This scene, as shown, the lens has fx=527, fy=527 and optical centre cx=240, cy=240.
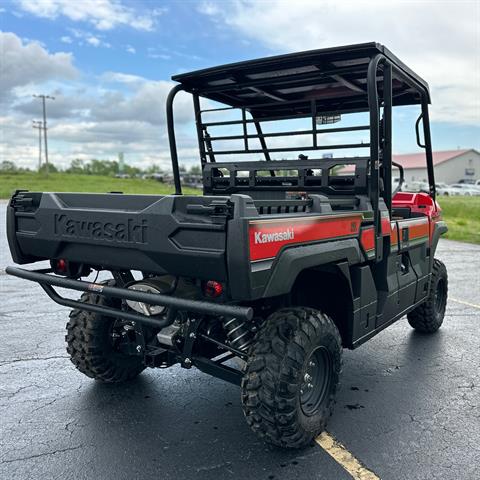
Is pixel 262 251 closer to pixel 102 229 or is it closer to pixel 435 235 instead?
pixel 102 229

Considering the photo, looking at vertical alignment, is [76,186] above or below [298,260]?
above

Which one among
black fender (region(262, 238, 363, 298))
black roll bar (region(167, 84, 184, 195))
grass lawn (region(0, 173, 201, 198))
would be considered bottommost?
black fender (region(262, 238, 363, 298))

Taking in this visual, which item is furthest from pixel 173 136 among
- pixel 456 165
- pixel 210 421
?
pixel 456 165

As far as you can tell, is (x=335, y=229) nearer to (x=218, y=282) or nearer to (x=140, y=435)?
(x=218, y=282)

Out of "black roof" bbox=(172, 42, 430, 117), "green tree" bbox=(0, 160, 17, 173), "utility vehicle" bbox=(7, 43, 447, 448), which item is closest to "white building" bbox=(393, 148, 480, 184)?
"green tree" bbox=(0, 160, 17, 173)

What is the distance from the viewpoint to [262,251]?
2.50 meters

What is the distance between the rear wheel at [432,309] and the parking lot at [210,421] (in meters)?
0.25

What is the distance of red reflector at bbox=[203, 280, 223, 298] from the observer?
275 centimetres

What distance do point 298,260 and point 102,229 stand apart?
1114 mm

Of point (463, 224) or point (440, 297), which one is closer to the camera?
point (440, 297)

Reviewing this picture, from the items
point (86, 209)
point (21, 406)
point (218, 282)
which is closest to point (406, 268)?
point (218, 282)

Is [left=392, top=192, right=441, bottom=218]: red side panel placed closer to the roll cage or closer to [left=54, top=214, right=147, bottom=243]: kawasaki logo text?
the roll cage

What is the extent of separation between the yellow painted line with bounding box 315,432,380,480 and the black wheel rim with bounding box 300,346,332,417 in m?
0.20

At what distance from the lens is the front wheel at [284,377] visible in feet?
9.27
